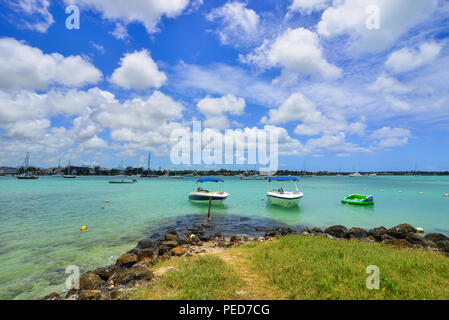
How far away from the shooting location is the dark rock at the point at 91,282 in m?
8.46

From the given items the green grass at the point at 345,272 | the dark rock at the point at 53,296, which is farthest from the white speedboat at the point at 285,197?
the dark rock at the point at 53,296

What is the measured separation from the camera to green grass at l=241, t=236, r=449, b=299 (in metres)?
5.93

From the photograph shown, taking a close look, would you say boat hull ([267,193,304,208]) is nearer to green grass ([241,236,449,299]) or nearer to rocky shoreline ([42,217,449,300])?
rocky shoreline ([42,217,449,300])

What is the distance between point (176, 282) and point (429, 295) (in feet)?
23.7

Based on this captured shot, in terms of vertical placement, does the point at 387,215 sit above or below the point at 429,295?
below

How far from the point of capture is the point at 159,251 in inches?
492

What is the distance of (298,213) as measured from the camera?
2712 centimetres

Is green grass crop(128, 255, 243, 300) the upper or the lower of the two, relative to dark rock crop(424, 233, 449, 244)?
upper

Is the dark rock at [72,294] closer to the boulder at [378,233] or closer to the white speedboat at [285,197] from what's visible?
the boulder at [378,233]

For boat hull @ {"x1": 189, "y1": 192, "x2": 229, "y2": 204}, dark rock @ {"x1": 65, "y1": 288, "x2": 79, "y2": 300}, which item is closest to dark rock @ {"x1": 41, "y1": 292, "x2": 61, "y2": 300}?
dark rock @ {"x1": 65, "y1": 288, "x2": 79, "y2": 300}

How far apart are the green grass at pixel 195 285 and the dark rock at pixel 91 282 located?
335cm
